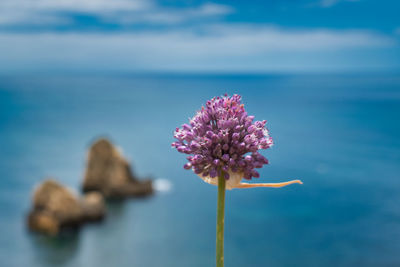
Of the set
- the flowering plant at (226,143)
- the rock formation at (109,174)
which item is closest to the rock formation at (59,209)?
the rock formation at (109,174)

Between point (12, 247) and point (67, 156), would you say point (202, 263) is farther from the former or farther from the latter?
point (67, 156)

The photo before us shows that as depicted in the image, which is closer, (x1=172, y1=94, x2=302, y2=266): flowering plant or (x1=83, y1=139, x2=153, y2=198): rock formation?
(x1=172, y1=94, x2=302, y2=266): flowering plant

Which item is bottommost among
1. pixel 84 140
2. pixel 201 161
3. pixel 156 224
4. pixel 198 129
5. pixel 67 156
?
pixel 201 161

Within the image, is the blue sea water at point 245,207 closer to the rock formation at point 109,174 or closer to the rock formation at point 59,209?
the rock formation at point 59,209

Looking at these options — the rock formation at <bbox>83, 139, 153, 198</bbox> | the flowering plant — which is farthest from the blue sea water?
the flowering plant

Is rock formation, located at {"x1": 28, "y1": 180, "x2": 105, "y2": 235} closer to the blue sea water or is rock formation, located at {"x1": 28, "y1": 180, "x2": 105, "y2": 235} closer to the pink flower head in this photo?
the blue sea water

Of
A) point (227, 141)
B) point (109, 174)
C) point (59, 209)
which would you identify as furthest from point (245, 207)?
point (227, 141)

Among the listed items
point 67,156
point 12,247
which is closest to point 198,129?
point 12,247
